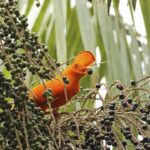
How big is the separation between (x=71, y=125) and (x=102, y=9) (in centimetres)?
69

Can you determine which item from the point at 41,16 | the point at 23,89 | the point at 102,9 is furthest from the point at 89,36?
the point at 41,16

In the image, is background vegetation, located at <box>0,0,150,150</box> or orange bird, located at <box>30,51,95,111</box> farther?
orange bird, located at <box>30,51,95,111</box>

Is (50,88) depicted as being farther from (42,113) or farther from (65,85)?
(42,113)

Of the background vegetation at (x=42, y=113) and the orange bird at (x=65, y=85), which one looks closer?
the background vegetation at (x=42, y=113)

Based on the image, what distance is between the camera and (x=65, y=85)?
1442 mm

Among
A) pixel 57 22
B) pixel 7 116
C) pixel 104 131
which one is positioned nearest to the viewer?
pixel 7 116

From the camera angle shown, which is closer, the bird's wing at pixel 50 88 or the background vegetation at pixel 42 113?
the background vegetation at pixel 42 113

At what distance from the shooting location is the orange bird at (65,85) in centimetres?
147

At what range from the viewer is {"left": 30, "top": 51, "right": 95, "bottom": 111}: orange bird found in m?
1.47

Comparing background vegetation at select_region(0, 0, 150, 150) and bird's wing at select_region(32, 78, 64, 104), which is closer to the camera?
background vegetation at select_region(0, 0, 150, 150)

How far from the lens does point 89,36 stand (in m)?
1.75

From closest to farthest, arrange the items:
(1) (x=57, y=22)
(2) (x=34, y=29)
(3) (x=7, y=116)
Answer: (3) (x=7, y=116) → (1) (x=57, y=22) → (2) (x=34, y=29)

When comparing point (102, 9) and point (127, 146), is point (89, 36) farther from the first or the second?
point (127, 146)

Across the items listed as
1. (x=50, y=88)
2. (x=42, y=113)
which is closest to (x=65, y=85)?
(x=50, y=88)
